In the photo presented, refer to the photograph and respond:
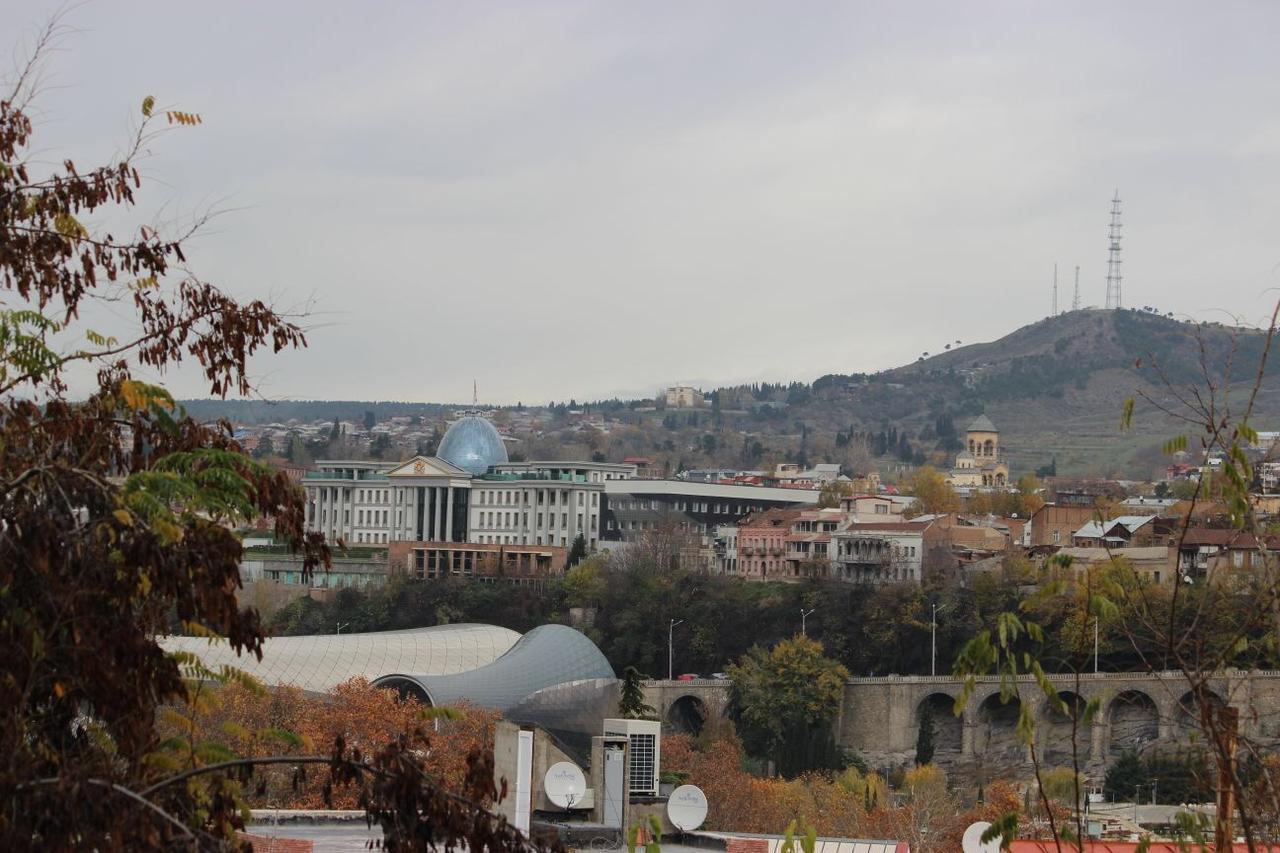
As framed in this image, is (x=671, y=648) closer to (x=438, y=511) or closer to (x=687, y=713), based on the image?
(x=687, y=713)

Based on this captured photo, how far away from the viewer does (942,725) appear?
70.9 meters

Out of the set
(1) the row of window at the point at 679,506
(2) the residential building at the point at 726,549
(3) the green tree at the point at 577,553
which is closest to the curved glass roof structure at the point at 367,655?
(3) the green tree at the point at 577,553

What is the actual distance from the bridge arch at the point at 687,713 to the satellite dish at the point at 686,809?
41622 millimetres

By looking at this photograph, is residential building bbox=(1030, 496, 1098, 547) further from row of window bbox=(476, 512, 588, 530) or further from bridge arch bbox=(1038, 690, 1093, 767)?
bridge arch bbox=(1038, 690, 1093, 767)

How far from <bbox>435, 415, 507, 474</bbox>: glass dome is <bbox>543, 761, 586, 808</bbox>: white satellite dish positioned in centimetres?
7849

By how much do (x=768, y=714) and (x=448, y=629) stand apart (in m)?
11.4

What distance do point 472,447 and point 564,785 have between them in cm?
8035

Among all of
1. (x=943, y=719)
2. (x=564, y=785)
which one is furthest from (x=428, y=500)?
(x=564, y=785)

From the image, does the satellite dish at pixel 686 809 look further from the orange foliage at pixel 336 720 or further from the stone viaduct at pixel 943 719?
the stone viaduct at pixel 943 719

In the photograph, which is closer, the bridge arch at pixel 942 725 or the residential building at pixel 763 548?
the bridge arch at pixel 942 725

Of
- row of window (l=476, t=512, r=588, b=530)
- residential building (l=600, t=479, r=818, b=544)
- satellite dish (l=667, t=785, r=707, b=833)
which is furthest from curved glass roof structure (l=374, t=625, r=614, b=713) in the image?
row of window (l=476, t=512, r=588, b=530)

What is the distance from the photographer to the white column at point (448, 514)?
103 metres

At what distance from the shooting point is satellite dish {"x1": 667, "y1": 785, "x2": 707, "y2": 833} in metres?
27.3

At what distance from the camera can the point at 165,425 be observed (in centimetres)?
980
